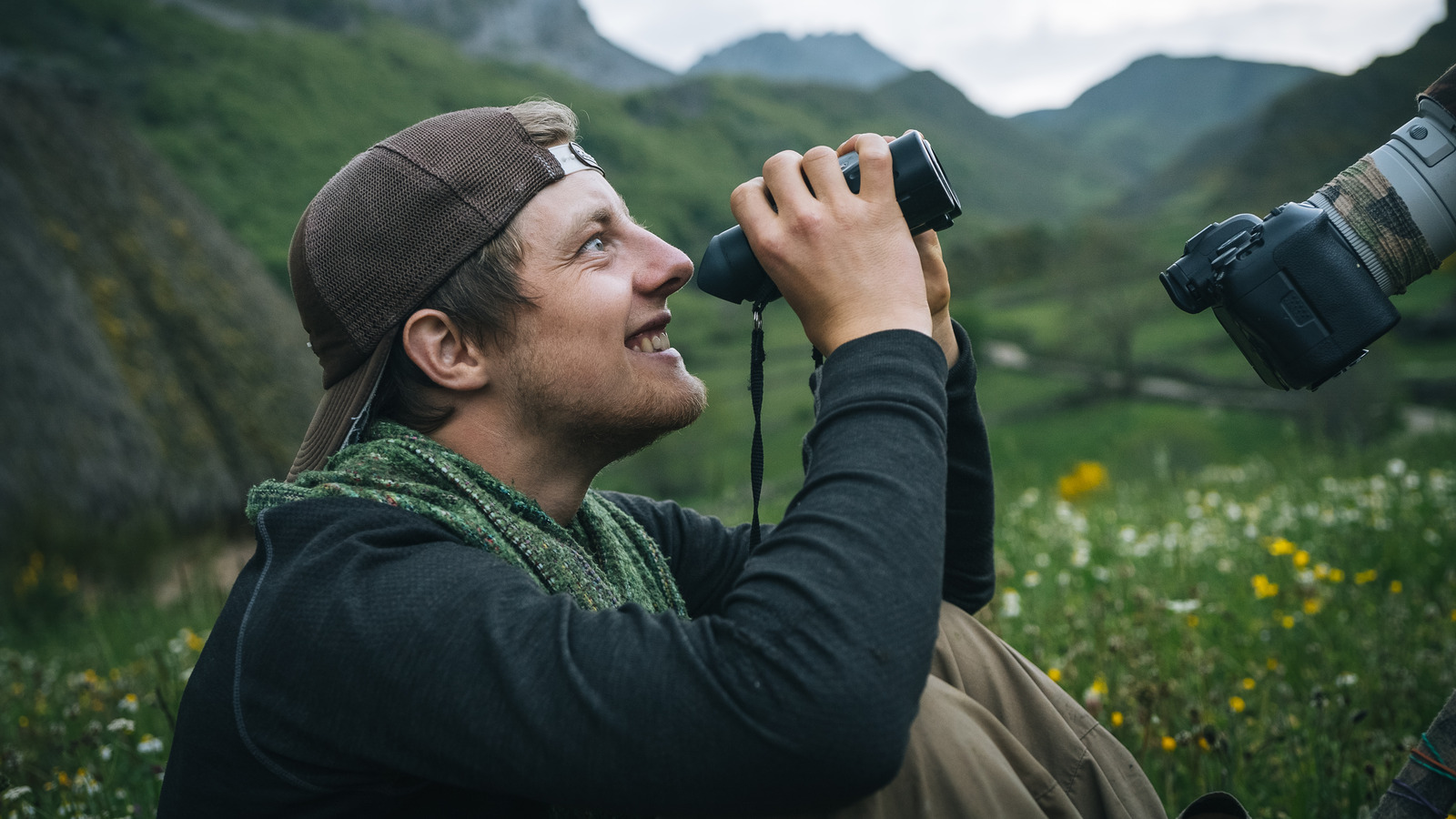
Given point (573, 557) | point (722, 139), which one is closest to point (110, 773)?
point (573, 557)

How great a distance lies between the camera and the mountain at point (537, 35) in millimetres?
120438

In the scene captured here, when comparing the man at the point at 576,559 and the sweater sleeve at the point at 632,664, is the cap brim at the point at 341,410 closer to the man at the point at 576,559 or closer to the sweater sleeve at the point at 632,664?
the man at the point at 576,559

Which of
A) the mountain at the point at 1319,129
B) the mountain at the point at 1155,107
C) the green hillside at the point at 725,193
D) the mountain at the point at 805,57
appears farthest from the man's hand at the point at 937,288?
the mountain at the point at 805,57

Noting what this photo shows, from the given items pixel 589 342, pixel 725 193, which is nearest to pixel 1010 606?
pixel 589 342

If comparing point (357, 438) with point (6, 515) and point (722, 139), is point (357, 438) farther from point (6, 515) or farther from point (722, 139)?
point (722, 139)

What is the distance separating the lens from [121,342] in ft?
30.8

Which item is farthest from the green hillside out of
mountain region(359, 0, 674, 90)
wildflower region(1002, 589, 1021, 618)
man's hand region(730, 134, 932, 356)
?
mountain region(359, 0, 674, 90)

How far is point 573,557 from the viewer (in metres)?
1.32

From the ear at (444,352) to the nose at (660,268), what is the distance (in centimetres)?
30

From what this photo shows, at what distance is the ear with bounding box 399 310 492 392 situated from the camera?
4.74 feet

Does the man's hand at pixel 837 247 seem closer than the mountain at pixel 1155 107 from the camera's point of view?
Yes

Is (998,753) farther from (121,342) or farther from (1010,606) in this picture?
(121,342)

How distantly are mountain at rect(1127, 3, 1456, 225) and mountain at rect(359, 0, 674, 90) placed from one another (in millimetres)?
85710

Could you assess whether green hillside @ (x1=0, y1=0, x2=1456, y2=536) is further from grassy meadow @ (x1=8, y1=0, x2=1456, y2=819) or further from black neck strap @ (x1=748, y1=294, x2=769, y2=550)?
black neck strap @ (x1=748, y1=294, x2=769, y2=550)
